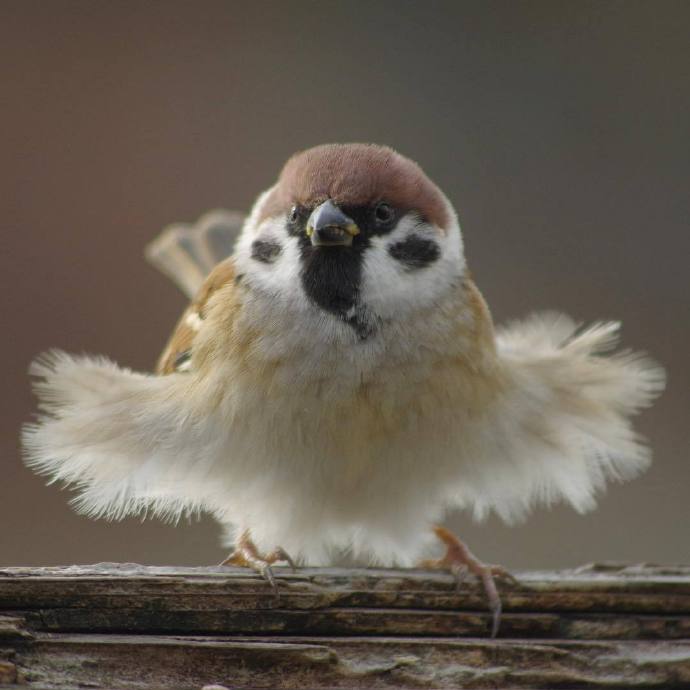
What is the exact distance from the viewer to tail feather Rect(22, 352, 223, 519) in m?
2.53

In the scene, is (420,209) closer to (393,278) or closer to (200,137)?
(393,278)

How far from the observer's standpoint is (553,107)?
4812 millimetres

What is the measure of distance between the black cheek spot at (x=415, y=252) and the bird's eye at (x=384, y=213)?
56 millimetres

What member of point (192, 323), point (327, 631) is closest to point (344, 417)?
point (327, 631)

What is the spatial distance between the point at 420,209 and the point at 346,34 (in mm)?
2526

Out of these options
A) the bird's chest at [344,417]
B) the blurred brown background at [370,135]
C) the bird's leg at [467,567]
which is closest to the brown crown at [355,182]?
the bird's chest at [344,417]

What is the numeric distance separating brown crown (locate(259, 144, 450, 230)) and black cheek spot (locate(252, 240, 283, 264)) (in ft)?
0.24

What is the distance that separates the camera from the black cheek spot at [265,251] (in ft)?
8.09

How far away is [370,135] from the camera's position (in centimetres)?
476

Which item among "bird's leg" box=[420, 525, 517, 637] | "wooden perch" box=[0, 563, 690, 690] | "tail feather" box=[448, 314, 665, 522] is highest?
"tail feather" box=[448, 314, 665, 522]

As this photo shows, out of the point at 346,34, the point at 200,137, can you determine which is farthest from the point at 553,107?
the point at 200,137

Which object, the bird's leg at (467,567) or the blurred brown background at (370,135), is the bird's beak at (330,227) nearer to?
the bird's leg at (467,567)

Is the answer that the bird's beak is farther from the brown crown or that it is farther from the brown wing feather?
the brown wing feather

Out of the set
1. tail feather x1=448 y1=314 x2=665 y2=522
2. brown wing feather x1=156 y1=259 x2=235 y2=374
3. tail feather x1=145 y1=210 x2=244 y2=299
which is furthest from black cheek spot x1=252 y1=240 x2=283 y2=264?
tail feather x1=145 y1=210 x2=244 y2=299
